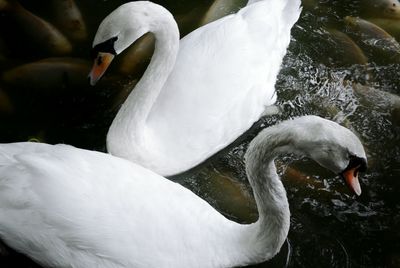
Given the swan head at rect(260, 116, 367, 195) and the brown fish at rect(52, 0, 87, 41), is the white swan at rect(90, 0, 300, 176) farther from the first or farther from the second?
the swan head at rect(260, 116, 367, 195)

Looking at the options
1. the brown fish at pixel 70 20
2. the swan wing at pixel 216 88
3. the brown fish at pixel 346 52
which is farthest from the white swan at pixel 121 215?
the brown fish at pixel 346 52

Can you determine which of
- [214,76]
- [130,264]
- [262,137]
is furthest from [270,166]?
[214,76]

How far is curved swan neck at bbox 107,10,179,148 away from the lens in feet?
14.5

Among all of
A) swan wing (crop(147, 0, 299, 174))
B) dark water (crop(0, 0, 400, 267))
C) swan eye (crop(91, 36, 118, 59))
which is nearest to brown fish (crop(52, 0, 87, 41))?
dark water (crop(0, 0, 400, 267))

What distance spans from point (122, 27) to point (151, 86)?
518 mm

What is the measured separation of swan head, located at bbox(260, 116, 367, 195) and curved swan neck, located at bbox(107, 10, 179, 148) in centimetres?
133

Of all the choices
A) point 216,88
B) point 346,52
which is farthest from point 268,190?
point 346,52

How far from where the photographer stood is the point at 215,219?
397 cm

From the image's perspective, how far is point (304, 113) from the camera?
5250mm

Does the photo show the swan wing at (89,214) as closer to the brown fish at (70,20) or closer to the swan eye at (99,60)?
Result: the swan eye at (99,60)

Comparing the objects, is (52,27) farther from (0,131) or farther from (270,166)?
(270,166)

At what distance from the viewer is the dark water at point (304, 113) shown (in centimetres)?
443

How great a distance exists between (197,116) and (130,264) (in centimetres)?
122

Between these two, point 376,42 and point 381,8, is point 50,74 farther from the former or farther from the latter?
point 381,8
